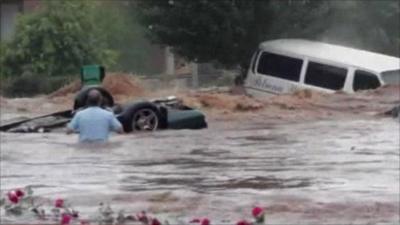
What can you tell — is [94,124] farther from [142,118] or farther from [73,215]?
[73,215]

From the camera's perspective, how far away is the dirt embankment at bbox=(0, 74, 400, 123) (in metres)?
27.4

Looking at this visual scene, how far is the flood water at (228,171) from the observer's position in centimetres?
1204

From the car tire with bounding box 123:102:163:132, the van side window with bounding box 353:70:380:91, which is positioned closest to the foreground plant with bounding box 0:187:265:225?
the car tire with bounding box 123:102:163:132

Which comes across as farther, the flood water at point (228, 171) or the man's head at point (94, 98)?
the man's head at point (94, 98)

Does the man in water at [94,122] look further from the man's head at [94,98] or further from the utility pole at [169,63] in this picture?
the utility pole at [169,63]

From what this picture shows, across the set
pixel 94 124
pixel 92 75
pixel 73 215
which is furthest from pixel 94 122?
pixel 73 215

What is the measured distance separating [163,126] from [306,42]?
15.0m

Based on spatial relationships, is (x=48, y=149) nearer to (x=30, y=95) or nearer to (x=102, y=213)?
(x=102, y=213)

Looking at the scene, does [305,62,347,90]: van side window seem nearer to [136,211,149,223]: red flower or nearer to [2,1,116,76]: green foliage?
[2,1,116,76]: green foliage

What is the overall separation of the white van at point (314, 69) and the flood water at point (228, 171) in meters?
7.82

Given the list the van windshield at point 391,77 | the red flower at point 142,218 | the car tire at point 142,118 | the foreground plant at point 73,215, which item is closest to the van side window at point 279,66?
the van windshield at point 391,77

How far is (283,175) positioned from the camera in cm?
1552

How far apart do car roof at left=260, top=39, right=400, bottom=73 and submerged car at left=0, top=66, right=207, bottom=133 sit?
9498 mm

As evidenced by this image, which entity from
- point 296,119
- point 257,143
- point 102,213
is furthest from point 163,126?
point 102,213
